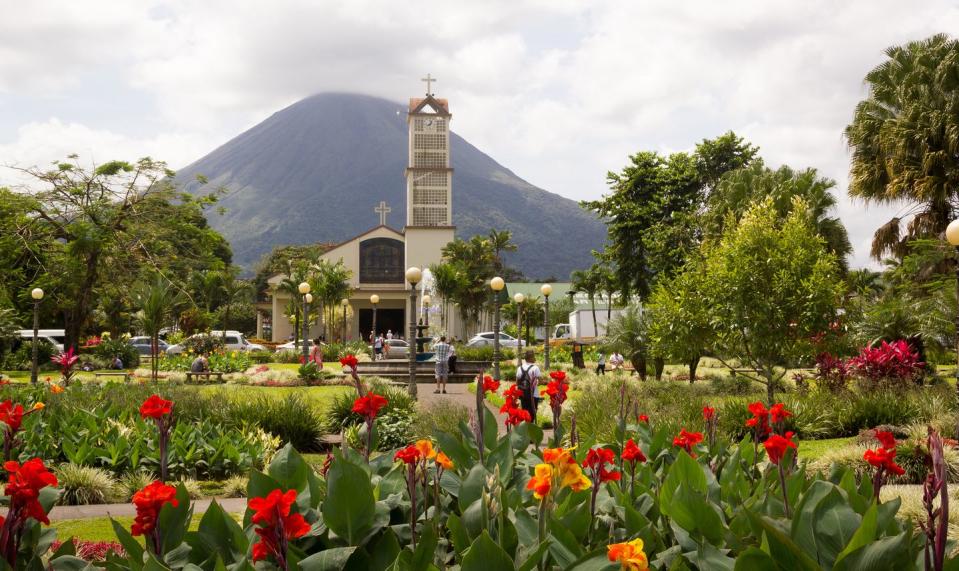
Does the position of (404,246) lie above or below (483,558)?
above

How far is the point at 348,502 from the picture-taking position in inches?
93.7

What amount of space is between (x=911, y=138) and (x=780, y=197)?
683 cm

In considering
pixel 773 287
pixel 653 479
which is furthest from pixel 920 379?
pixel 653 479

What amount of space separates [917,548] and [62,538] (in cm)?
593

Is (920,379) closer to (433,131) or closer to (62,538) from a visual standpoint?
(62,538)

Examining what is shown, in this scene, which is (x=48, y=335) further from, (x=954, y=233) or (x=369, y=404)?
(x=369, y=404)

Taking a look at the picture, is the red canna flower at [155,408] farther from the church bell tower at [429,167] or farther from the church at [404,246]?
the church bell tower at [429,167]

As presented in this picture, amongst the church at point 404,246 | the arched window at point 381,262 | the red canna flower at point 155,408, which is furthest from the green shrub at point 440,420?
the arched window at point 381,262

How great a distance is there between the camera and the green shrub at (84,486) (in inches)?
295

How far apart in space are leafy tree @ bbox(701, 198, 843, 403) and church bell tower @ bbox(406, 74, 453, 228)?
2011 inches

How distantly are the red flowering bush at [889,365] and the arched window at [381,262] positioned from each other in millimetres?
50028

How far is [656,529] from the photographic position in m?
2.59

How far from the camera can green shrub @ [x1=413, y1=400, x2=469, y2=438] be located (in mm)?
10242

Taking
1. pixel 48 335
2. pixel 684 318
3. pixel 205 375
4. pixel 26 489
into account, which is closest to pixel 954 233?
pixel 684 318
